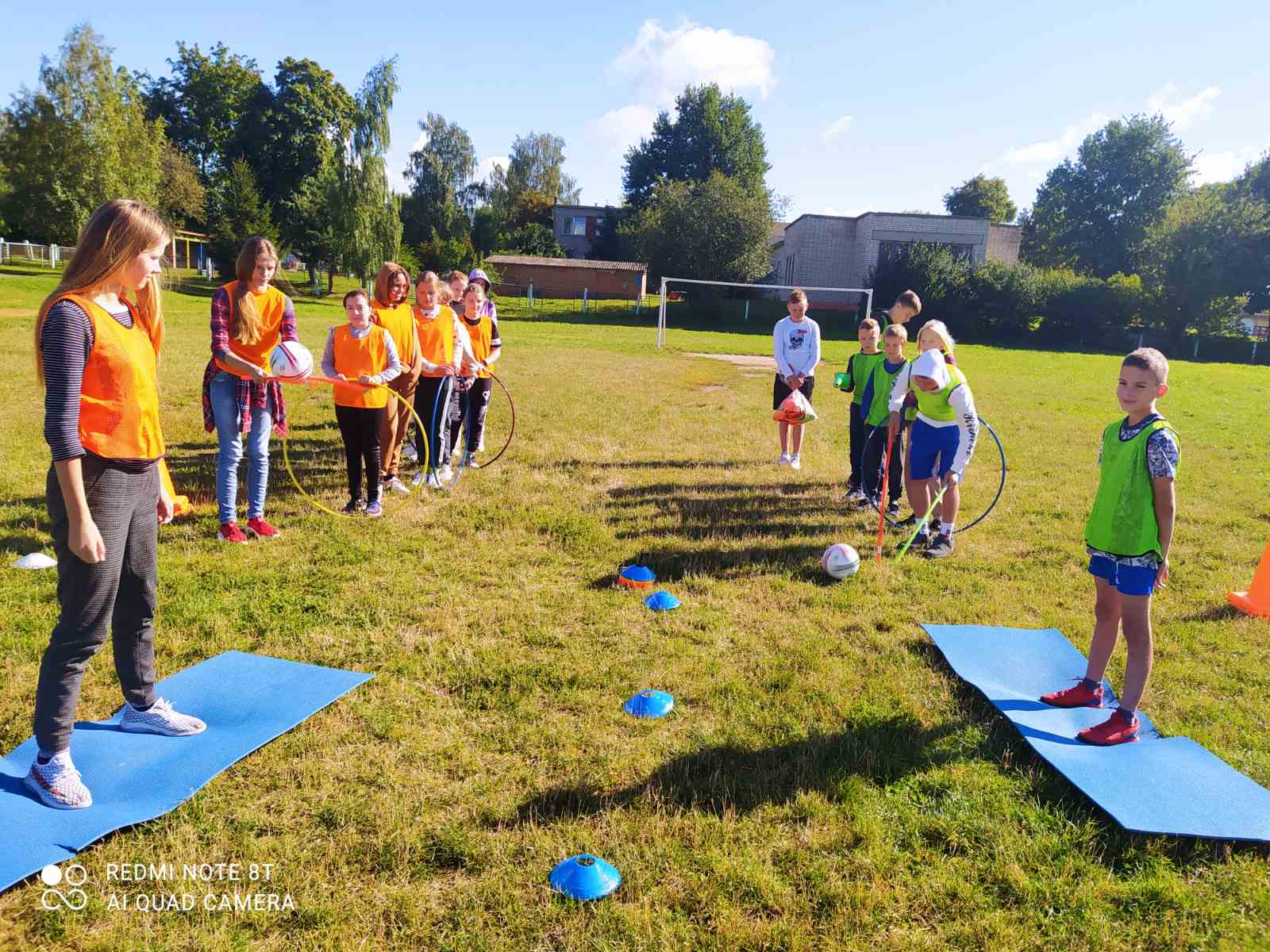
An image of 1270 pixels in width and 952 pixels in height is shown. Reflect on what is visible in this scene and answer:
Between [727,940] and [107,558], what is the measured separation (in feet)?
8.53

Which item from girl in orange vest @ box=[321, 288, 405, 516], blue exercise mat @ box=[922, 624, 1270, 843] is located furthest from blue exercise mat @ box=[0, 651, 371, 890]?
blue exercise mat @ box=[922, 624, 1270, 843]

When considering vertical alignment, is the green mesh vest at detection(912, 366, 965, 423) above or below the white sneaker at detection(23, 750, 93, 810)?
above

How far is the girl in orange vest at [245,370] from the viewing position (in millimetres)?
5645

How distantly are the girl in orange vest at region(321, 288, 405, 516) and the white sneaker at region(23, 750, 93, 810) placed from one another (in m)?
3.86

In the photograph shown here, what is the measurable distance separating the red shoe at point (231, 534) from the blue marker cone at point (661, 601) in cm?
312

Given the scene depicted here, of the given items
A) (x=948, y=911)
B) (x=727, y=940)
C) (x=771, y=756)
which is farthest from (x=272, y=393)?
(x=948, y=911)

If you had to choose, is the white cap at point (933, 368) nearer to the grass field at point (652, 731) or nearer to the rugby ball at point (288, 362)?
the grass field at point (652, 731)

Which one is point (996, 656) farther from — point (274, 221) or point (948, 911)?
point (274, 221)

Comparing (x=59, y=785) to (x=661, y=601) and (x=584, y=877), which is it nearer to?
(x=584, y=877)

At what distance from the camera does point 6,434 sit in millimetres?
9047

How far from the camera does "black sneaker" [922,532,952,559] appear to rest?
657 centimetres

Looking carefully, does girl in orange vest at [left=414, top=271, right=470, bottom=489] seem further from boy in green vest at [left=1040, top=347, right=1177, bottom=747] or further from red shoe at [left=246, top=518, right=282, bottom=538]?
boy in green vest at [left=1040, top=347, right=1177, bottom=747]

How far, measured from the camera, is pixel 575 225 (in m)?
67.8

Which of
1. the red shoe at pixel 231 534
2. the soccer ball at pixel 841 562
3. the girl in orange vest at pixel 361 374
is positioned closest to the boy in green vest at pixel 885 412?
the soccer ball at pixel 841 562
